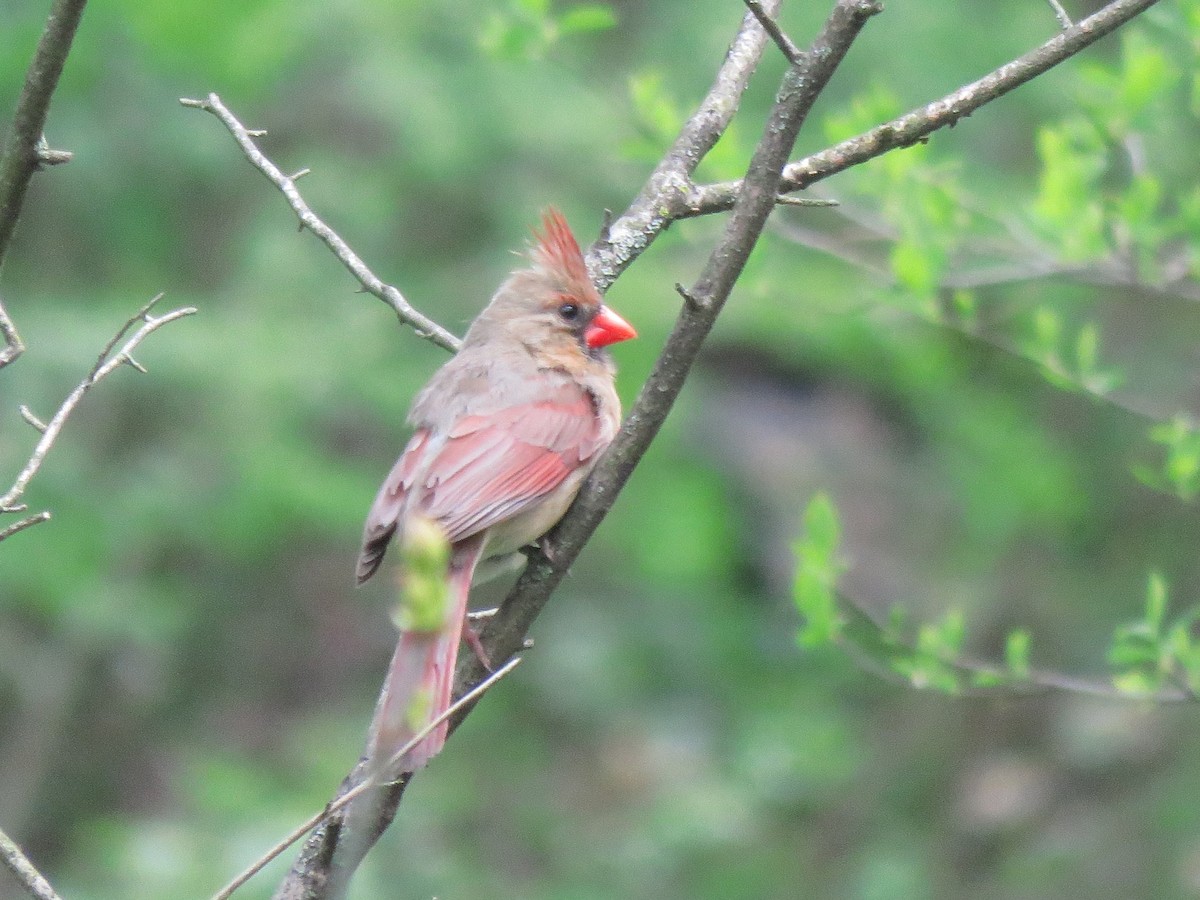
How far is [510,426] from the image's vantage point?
373 cm

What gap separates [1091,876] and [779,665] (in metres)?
2.32

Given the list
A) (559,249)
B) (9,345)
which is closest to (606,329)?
Answer: (559,249)

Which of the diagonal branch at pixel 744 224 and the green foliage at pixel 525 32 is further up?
the diagonal branch at pixel 744 224

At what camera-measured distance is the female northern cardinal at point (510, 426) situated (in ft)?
11.2

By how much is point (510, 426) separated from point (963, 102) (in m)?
1.40

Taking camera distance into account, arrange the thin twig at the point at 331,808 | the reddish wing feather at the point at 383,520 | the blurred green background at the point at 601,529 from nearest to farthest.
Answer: the thin twig at the point at 331,808, the reddish wing feather at the point at 383,520, the blurred green background at the point at 601,529

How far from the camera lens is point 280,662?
28.6ft

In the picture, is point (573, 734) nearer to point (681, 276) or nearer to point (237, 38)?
point (681, 276)

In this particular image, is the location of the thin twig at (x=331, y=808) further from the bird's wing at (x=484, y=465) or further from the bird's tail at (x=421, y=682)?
the bird's wing at (x=484, y=465)

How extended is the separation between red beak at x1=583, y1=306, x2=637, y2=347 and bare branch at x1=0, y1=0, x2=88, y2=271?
1892 millimetres

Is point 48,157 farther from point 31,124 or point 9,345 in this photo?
point 9,345

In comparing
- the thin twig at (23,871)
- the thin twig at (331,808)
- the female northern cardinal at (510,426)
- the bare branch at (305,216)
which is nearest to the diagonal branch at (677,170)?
the female northern cardinal at (510,426)

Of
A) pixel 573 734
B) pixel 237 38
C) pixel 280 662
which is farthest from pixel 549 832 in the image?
pixel 237 38

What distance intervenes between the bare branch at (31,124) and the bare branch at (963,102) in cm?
118
